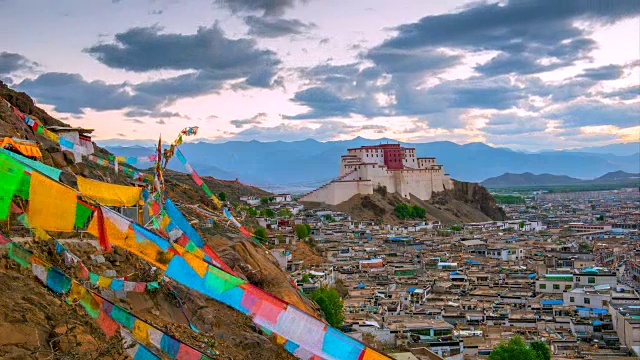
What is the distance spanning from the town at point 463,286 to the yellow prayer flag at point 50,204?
523 inches

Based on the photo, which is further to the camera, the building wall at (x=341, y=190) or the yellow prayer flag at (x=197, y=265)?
the building wall at (x=341, y=190)

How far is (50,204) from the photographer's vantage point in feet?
17.7

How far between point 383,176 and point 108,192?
62.4m

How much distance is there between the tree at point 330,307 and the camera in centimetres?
2006

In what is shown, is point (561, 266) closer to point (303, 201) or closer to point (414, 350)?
point (414, 350)

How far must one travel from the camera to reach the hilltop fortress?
216 ft

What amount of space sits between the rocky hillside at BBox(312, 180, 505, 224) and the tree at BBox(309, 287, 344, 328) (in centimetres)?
4085

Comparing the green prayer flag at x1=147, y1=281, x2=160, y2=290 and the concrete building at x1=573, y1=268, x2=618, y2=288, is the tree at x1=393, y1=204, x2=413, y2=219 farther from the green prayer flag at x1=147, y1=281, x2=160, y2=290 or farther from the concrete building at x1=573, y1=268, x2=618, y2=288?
the green prayer flag at x1=147, y1=281, x2=160, y2=290

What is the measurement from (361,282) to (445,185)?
164 feet

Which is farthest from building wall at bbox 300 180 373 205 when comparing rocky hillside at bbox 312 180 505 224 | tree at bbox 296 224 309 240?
tree at bbox 296 224 309 240

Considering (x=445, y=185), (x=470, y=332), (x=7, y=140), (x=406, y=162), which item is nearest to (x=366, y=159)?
(x=406, y=162)

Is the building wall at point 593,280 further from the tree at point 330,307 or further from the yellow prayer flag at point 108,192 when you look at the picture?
the yellow prayer flag at point 108,192

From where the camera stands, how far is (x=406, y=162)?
7750 centimetres

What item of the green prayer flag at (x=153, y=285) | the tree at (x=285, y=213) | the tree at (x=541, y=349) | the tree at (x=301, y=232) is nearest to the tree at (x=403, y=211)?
the tree at (x=285, y=213)
